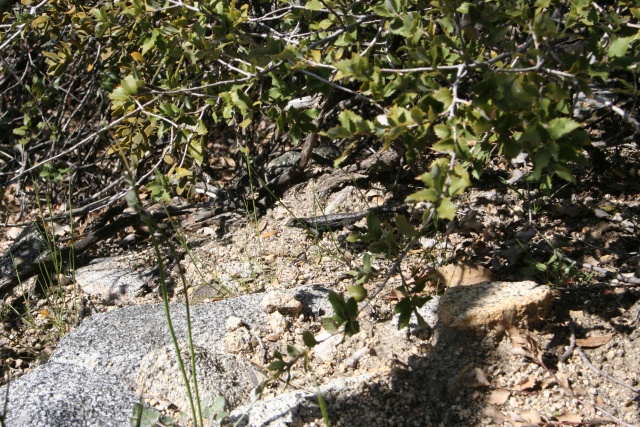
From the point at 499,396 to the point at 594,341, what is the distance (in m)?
0.44

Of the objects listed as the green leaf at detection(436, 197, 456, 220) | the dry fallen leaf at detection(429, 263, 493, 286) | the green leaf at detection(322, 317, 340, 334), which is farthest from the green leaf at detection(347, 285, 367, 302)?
the dry fallen leaf at detection(429, 263, 493, 286)

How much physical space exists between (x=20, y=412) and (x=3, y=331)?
1258 mm

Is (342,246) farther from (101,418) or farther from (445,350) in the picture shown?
(101,418)

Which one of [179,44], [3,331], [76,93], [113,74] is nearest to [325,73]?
[179,44]

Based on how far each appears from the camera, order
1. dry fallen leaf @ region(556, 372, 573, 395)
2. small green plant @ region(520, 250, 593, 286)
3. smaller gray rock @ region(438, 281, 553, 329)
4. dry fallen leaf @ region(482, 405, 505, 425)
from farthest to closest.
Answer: small green plant @ region(520, 250, 593, 286), smaller gray rock @ region(438, 281, 553, 329), dry fallen leaf @ region(556, 372, 573, 395), dry fallen leaf @ region(482, 405, 505, 425)

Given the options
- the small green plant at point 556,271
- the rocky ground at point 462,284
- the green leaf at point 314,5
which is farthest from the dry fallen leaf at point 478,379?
the green leaf at point 314,5

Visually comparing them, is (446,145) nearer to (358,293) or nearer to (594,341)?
(358,293)

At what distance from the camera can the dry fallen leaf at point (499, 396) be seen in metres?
2.10

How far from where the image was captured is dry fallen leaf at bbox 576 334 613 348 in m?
2.31

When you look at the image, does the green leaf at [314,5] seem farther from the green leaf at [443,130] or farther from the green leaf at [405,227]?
the green leaf at [405,227]

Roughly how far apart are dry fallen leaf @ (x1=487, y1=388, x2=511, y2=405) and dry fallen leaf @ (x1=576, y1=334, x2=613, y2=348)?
0.37 m

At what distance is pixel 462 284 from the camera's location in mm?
2689

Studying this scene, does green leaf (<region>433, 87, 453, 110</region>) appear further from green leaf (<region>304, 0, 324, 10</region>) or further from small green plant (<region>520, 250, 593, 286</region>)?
small green plant (<region>520, 250, 593, 286</region>)

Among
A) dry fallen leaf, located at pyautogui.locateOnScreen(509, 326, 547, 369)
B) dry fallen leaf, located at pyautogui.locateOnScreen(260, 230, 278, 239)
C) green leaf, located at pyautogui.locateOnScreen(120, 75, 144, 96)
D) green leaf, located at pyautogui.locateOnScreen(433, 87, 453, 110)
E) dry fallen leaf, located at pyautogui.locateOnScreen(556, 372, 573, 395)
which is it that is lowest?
dry fallen leaf, located at pyautogui.locateOnScreen(556, 372, 573, 395)
